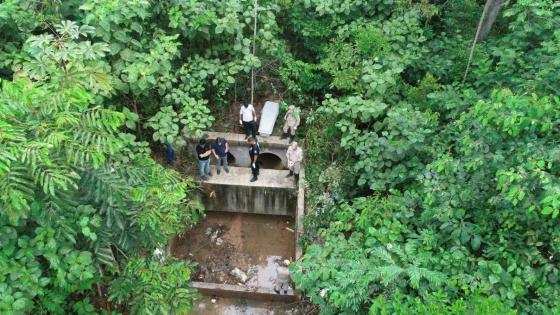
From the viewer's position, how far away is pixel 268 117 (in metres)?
9.48

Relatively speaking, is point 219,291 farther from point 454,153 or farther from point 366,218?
point 454,153

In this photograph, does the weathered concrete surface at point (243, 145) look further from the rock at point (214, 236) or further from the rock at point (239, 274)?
the rock at point (239, 274)

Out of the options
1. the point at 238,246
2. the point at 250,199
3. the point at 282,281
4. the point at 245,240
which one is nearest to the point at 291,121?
the point at 250,199

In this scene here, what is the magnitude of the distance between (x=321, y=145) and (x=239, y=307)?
3263mm

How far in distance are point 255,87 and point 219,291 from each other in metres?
4.28

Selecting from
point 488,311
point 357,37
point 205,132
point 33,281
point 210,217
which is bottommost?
point 210,217

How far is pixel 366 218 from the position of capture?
21.8 ft

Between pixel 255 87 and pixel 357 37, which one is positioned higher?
pixel 357 37

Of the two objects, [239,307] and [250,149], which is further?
[250,149]

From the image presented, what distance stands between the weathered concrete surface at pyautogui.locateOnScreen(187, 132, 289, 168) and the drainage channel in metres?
0.02

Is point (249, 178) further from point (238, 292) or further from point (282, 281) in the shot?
point (238, 292)

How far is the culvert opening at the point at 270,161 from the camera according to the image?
9.78m

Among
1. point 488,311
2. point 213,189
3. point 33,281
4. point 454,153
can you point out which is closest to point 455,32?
point 454,153

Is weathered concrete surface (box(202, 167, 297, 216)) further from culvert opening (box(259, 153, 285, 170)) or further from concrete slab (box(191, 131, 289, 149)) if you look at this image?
culvert opening (box(259, 153, 285, 170))
